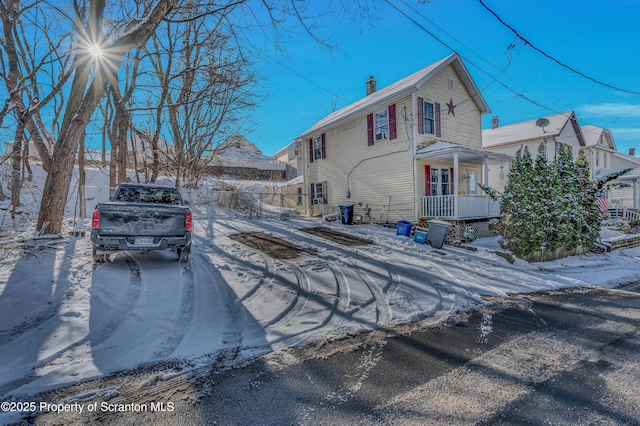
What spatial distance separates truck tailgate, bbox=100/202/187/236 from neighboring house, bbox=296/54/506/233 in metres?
9.74

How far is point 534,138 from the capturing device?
2134 centimetres

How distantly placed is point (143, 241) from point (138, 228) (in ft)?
0.87

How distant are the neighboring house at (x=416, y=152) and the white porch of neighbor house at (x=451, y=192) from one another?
0.04 metres

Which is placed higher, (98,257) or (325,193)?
(325,193)

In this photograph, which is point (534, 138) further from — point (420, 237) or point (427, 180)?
point (420, 237)

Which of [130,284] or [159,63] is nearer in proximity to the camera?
[130,284]

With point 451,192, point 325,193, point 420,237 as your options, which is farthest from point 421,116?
point 325,193

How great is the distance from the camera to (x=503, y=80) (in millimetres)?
12562

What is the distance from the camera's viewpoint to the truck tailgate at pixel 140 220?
577 centimetres

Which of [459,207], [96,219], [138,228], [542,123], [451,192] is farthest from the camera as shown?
[542,123]

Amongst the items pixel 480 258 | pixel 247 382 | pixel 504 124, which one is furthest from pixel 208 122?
pixel 504 124

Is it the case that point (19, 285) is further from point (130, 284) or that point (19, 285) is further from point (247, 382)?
point (247, 382)

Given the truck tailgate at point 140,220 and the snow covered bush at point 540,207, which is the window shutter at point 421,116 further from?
the truck tailgate at point 140,220

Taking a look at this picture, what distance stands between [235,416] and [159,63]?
20.0 m
